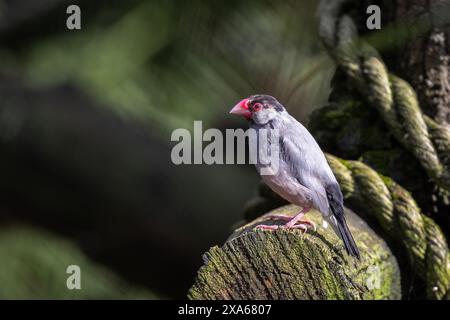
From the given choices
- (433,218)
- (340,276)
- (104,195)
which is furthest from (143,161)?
(340,276)

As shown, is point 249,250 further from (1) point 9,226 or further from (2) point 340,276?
(1) point 9,226

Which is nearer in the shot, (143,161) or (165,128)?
(143,161)

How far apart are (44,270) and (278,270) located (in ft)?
3.66

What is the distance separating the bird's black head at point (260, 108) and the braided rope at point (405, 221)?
16cm

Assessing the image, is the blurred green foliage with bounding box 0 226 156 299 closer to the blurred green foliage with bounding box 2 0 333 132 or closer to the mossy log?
the blurred green foliage with bounding box 2 0 333 132

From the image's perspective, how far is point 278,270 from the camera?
1326mm

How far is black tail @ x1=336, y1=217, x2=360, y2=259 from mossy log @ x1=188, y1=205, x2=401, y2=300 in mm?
10

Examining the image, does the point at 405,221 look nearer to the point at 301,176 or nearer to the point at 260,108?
the point at 301,176

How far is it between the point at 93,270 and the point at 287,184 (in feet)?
3.21

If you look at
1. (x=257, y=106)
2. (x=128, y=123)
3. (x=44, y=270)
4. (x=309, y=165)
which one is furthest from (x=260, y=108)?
(x=44, y=270)

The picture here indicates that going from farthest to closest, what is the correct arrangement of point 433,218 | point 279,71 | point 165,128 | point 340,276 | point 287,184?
point 165,128
point 279,71
point 433,218
point 287,184
point 340,276

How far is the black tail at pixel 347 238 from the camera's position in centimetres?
135

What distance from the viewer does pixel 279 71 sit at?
1.96m

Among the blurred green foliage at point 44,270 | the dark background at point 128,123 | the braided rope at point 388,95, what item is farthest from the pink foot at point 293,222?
the blurred green foliage at point 44,270
